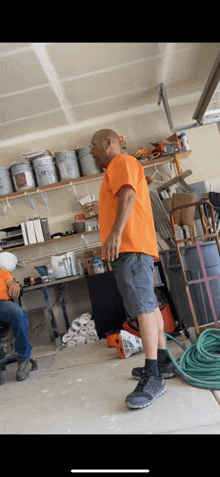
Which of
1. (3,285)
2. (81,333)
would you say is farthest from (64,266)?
(3,285)

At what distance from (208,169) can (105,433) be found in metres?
3.97

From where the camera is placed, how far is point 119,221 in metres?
2.01

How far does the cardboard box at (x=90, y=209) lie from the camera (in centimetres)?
476

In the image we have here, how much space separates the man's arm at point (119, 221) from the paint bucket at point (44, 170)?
114 inches

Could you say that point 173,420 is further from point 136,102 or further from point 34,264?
point 136,102

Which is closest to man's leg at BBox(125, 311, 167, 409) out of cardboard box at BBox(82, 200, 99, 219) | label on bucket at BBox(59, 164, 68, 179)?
cardboard box at BBox(82, 200, 99, 219)

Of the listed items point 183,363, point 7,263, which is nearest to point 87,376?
point 183,363

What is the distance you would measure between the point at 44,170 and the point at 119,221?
3.01 metres

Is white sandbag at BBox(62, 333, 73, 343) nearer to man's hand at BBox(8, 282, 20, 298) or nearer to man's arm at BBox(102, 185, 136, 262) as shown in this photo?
man's hand at BBox(8, 282, 20, 298)

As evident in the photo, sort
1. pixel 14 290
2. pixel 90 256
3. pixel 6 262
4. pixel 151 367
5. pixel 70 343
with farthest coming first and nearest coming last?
pixel 90 256, pixel 70 343, pixel 6 262, pixel 14 290, pixel 151 367

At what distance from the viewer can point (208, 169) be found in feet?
16.3

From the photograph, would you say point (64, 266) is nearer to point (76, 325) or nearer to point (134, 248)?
point (76, 325)

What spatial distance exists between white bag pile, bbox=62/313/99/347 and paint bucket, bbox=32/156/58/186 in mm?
1729

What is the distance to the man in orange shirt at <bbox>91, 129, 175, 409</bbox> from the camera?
6.55 ft
